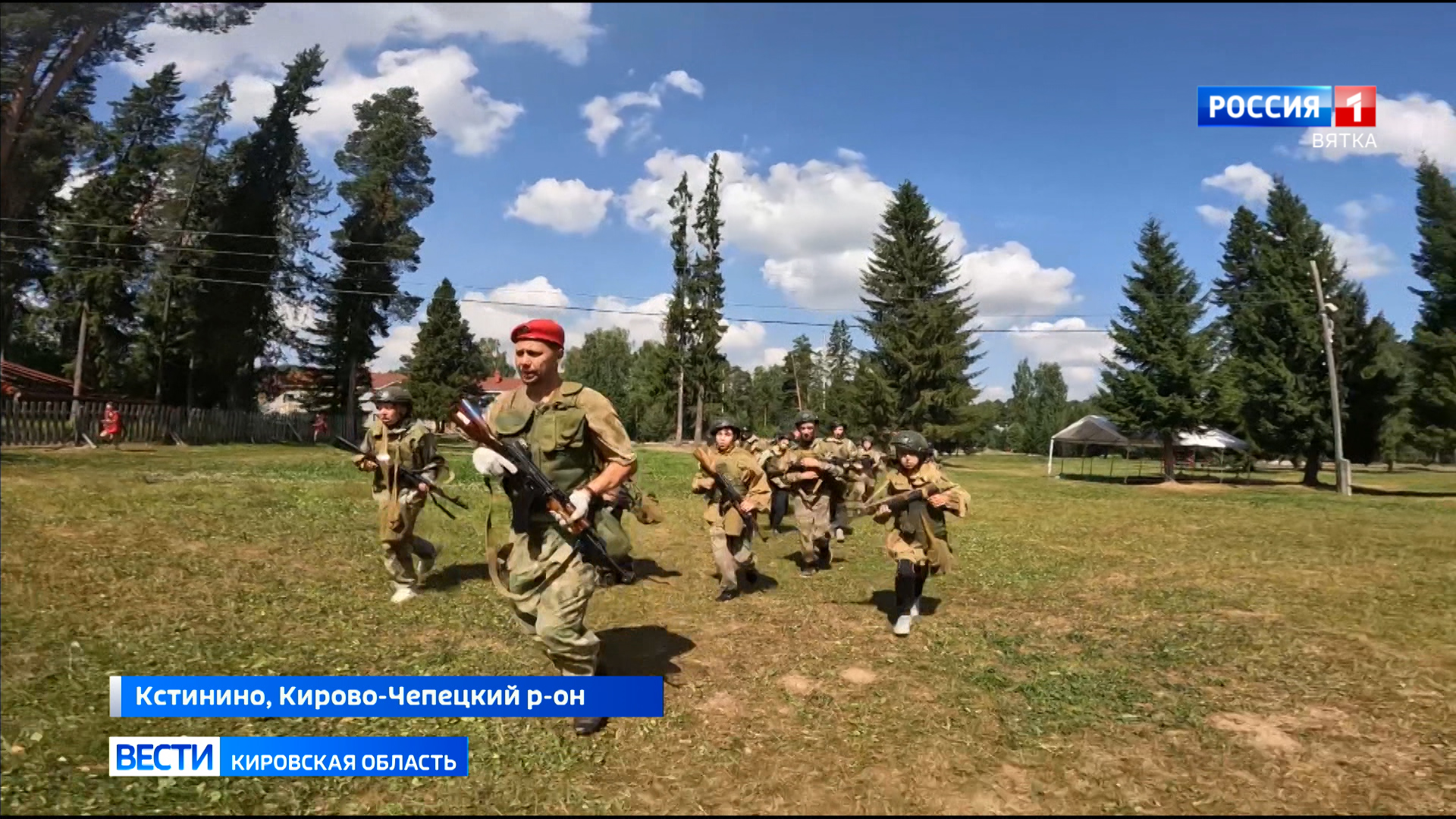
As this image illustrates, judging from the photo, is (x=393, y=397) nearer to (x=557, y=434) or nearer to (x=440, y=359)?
(x=557, y=434)

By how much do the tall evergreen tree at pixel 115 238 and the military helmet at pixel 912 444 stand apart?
1503 inches

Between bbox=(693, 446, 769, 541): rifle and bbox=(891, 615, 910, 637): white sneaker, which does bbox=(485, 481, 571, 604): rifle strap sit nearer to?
bbox=(891, 615, 910, 637): white sneaker

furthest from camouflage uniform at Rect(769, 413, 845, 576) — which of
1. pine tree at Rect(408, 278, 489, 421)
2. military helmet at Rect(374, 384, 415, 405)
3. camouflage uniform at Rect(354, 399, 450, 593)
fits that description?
pine tree at Rect(408, 278, 489, 421)

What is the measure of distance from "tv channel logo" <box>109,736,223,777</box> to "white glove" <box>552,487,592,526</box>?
2.19m

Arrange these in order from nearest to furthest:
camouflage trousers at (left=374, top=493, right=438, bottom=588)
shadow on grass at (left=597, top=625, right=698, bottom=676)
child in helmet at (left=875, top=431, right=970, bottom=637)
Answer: shadow on grass at (left=597, top=625, right=698, bottom=676)
child in helmet at (left=875, top=431, right=970, bottom=637)
camouflage trousers at (left=374, top=493, right=438, bottom=588)

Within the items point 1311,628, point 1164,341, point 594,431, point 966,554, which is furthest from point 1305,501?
point 594,431

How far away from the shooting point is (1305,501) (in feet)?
83.0

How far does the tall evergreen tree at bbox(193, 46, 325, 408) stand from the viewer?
37250 millimetres

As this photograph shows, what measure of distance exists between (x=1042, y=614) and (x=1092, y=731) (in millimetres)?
3594

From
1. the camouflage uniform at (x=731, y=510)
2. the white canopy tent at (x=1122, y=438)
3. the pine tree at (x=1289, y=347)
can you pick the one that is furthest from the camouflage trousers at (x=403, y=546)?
the pine tree at (x=1289, y=347)

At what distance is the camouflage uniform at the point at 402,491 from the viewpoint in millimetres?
8086

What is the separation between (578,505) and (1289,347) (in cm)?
4102
